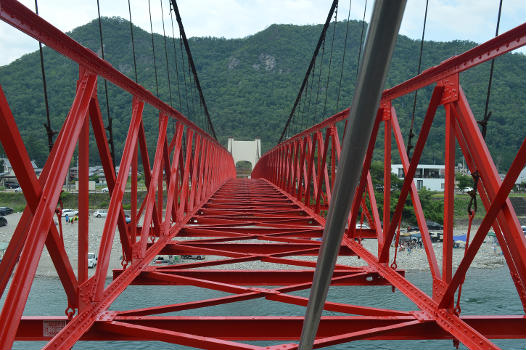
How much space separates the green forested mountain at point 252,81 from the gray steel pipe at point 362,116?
6619mm

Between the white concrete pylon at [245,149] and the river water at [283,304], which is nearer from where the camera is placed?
the river water at [283,304]

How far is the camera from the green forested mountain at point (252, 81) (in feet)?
33.8

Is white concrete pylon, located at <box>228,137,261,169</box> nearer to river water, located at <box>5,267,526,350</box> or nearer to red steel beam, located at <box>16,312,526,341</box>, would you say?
river water, located at <box>5,267,526,350</box>

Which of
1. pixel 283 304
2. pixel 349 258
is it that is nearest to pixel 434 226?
pixel 349 258

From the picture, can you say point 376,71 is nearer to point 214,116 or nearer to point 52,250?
point 52,250

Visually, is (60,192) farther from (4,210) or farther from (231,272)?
(4,210)

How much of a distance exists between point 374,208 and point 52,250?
369 cm

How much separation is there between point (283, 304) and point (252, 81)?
137 feet

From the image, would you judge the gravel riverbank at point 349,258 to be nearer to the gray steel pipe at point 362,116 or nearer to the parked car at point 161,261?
the parked car at point 161,261

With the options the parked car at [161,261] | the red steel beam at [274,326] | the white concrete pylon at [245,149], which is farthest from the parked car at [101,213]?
the red steel beam at [274,326]

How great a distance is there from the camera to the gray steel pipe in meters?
0.77

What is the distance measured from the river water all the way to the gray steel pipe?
842 inches

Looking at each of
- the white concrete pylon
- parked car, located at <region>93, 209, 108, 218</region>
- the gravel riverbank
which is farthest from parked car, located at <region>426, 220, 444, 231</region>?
parked car, located at <region>93, 209, 108, 218</region>

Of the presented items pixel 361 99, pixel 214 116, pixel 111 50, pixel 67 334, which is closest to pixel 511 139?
pixel 67 334
